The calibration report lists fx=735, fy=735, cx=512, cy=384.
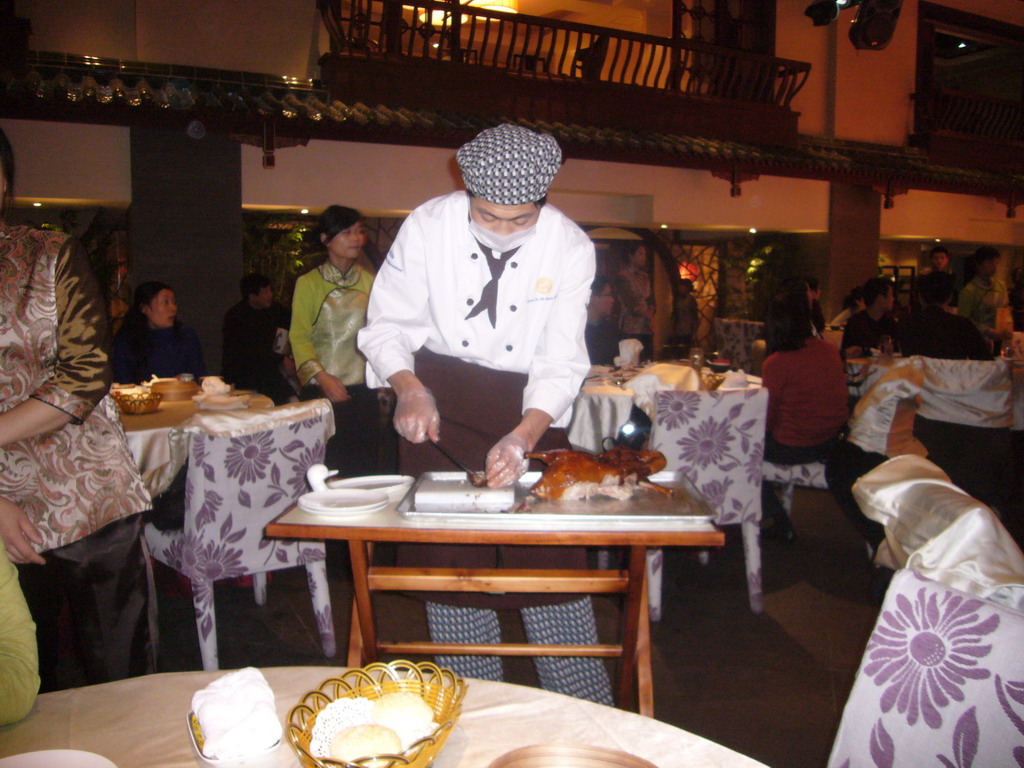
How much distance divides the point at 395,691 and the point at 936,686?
2.25 ft

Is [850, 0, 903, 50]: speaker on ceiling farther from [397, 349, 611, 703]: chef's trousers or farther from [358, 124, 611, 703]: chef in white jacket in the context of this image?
[397, 349, 611, 703]: chef's trousers

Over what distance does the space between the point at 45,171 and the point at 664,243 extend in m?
7.37

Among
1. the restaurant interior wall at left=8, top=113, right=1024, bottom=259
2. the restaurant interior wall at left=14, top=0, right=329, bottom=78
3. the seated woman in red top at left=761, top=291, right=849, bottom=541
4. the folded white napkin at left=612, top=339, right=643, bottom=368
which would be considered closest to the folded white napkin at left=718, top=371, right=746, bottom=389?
the seated woman in red top at left=761, top=291, right=849, bottom=541

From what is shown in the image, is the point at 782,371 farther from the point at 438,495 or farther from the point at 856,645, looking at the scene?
the point at 438,495

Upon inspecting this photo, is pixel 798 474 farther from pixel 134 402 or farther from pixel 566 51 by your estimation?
pixel 566 51

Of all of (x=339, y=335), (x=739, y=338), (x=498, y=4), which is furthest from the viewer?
(x=498, y=4)

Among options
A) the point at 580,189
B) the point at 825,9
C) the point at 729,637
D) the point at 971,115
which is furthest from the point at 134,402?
the point at 971,115

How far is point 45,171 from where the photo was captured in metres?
6.39

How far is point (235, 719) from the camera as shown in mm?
773

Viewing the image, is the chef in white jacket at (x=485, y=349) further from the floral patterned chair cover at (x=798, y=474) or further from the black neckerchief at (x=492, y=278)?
the floral patterned chair cover at (x=798, y=474)

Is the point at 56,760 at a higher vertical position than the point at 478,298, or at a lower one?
lower

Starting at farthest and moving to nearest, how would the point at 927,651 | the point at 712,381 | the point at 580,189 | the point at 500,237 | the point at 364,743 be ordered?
the point at 580,189, the point at 712,381, the point at 500,237, the point at 927,651, the point at 364,743

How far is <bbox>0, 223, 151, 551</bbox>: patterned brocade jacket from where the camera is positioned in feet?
5.10

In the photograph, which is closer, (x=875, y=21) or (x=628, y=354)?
(x=628, y=354)
